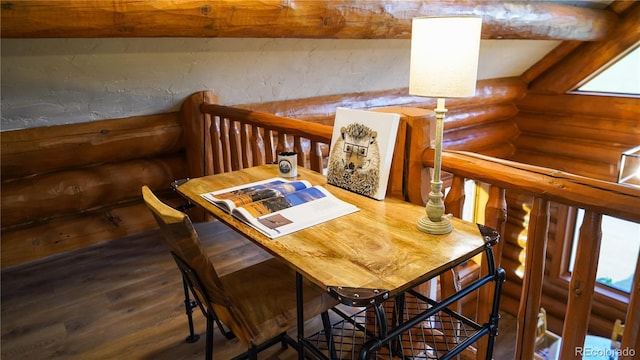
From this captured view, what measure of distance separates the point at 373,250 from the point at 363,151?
0.53 meters

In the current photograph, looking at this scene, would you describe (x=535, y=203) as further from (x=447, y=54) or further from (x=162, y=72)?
(x=162, y=72)

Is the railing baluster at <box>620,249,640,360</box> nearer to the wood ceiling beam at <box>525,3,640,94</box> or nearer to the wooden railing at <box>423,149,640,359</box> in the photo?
the wooden railing at <box>423,149,640,359</box>

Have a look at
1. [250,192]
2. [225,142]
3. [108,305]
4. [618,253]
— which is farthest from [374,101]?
[618,253]

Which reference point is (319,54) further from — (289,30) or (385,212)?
(385,212)

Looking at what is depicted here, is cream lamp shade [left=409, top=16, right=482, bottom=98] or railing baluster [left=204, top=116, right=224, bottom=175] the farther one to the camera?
railing baluster [left=204, top=116, right=224, bottom=175]

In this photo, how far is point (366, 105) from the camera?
4.22 meters

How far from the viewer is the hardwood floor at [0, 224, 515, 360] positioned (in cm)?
208

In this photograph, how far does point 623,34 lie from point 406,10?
2.97 metres

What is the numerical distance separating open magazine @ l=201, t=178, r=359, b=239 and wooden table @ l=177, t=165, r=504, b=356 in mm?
30

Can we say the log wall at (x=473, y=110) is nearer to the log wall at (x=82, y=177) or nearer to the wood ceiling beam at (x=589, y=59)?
the wood ceiling beam at (x=589, y=59)

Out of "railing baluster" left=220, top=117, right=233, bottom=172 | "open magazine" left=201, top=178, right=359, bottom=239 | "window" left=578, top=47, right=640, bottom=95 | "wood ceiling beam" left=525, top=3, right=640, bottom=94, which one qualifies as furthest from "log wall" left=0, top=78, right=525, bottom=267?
"window" left=578, top=47, right=640, bottom=95

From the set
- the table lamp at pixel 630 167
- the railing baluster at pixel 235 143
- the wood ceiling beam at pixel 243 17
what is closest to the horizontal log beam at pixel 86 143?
the railing baluster at pixel 235 143

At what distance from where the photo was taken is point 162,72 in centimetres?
293

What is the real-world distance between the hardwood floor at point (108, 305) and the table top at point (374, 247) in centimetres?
85
